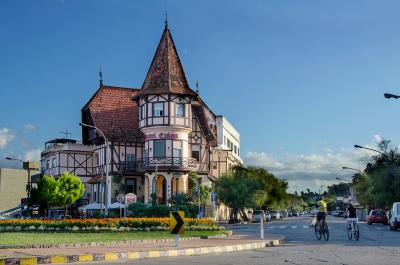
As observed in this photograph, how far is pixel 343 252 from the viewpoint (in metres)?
18.9

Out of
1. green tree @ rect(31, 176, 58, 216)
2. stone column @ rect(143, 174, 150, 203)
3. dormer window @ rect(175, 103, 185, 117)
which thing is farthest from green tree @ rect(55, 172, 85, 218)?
dormer window @ rect(175, 103, 185, 117)

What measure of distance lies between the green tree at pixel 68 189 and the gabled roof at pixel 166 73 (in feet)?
40.1

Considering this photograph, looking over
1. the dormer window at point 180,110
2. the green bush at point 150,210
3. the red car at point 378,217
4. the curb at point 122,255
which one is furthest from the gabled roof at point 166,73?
the curb at point 122,255

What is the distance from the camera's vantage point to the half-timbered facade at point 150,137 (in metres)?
59.0

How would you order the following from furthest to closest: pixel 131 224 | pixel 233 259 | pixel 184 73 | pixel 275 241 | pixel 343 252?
pixel 184 73 < pixel 131 224 < pixel 275 241 < pixel 343 252 < pixel 233 259

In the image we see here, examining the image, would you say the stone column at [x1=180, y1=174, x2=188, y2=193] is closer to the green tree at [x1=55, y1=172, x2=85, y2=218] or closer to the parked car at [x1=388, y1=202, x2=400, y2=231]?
the green tree at [x1=55, y1=172, x2=85, y2=218]

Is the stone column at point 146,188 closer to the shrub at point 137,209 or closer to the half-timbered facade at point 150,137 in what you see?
the half-timbered facade at point 150,137

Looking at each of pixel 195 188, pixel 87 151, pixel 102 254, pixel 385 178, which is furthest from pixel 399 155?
pixel 102 254

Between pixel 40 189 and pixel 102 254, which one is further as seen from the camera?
pixel 40 189

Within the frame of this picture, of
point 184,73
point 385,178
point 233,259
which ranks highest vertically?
point 184,73

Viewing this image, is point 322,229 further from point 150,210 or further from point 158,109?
point 158,109

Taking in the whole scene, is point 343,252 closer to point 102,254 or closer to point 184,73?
point 102,254

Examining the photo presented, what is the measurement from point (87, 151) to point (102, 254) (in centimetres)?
5504

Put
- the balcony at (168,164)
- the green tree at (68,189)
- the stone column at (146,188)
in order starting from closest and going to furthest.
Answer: the balcony at (168,164)
the stone column at (146,188)
the green tree at (68,189)
